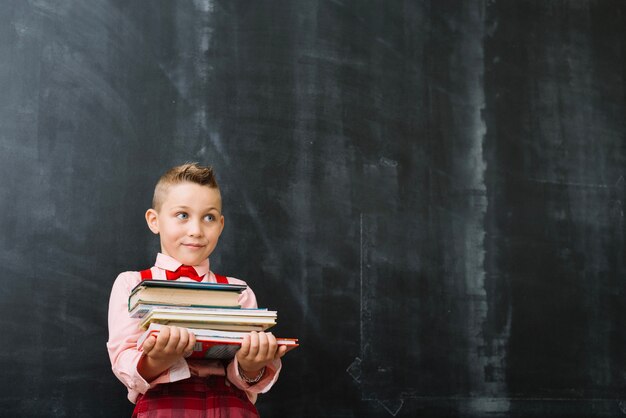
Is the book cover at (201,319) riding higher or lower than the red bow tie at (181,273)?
lower

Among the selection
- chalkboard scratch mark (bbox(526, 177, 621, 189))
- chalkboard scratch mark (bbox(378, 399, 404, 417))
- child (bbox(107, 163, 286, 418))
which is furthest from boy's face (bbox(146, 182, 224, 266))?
chalkboard scratch mark (bbox(526, 177, 621, 189))

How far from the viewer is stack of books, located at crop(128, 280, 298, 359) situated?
1.56 meters

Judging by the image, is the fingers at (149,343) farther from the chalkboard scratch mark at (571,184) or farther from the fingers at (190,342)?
the chalkboard scratch mark at (571,184)

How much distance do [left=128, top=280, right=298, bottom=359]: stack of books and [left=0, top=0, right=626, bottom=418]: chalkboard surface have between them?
4.15 feet

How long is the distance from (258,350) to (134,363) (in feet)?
0.84

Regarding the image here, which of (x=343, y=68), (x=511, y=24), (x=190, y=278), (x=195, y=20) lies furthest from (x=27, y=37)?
(x=511, y=24)

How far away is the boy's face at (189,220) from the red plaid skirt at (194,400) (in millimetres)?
287

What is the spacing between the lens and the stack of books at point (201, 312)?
1.56 m

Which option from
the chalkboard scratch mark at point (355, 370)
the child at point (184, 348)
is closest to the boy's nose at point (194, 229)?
the child at point (184, 348)

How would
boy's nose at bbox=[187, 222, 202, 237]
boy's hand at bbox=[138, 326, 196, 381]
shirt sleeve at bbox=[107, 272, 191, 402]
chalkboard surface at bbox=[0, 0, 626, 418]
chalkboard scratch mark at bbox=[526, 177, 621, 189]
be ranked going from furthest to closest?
chalkboard scratch mark at bbox=[526, 177, 621, 189]
chalkboard surface at bbox=[0, 0, 626, 418]
boy's nose at bbox=[187, 222, 202, 237]
shirt sleeve at bbox=[107, 272, 191, 402]
boy's hand at bbox=[138, 326, 196, 381]

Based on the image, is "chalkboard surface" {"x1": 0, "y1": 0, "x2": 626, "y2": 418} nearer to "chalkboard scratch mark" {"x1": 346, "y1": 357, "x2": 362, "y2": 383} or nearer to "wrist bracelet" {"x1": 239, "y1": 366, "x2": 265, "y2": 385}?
"chalkboard scratch mark" {"x1": 346, "y1": 357, "x2": 362, "y2": 383}

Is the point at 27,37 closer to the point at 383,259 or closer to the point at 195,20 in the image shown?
the point at 195,20

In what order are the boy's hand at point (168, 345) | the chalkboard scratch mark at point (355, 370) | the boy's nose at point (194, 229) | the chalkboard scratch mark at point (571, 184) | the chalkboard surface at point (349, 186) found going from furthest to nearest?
1. the chalkboard scratch mark at point (571, 184)
2. the chalkboard scratch mark at point (355, 370)
3. the chalkboard surface at point (349, 186)
4. the boy's nose at point (194, 229)
5. the boy's hand at point (168, 345)

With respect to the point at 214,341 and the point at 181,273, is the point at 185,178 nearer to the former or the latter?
the point at 181,273
